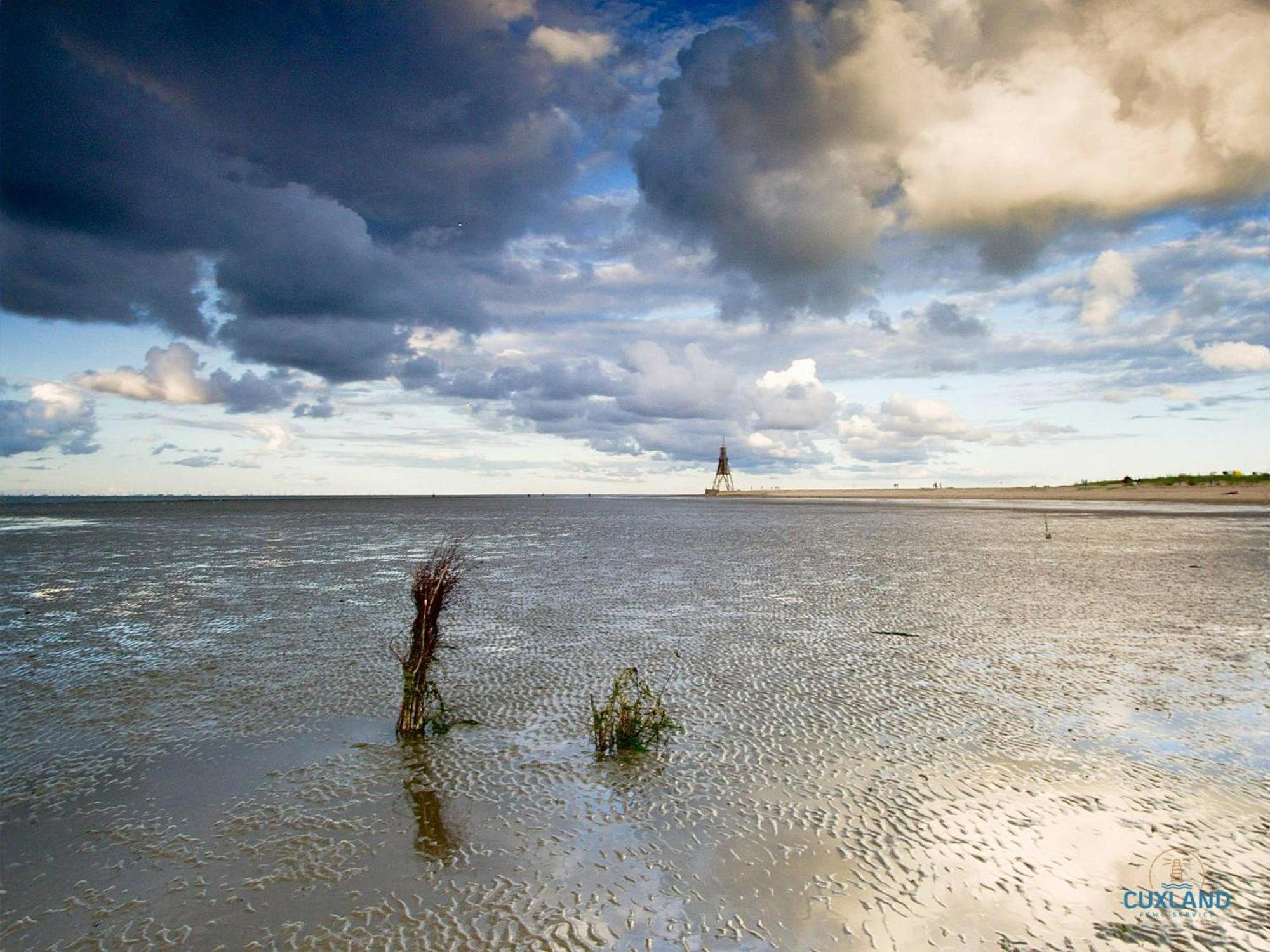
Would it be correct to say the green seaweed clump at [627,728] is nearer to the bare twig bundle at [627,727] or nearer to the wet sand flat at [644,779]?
the bare twig bundle at [627,727]

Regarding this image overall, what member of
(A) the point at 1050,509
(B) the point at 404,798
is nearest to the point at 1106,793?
(B) the point at 404,798


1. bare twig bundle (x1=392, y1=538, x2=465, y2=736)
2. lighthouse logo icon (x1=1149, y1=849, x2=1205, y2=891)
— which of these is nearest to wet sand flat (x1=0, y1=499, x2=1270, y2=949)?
lighthouse logo icon (x1=1149, y1=849, x2=1205, y2=891)

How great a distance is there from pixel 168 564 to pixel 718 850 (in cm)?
2611

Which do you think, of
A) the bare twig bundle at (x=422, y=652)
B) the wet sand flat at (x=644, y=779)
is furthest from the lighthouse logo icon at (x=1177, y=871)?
the bare twig bundle at (x=422, y=652)

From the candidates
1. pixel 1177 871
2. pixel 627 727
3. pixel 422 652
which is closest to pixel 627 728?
pixel 627 727

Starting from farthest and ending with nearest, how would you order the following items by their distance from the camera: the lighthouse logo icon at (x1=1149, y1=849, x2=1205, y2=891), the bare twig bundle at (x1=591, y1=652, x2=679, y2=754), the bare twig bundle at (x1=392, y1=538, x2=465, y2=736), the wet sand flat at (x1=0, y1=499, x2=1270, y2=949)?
the bare twig bundle at (x1=392, y1=538, x2=465, y2=736) < the bare twig bundle at (x1=591, y1=652, x2=679, y2=754) < the lighthouse logo icon at (x1=1149, y1=849, x2=1205, y2=891) < the wet sand flat at (x1=0, y1=499, x2=1270, y2=949)

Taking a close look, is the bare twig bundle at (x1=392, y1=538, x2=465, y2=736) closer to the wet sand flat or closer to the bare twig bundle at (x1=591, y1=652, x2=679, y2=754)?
the wet sand flat

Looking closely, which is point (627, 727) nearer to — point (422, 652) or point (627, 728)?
point (627, 728)

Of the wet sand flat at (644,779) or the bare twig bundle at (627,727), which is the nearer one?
the wet sand flat at (644,779)

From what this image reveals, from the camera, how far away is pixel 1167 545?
29250 mm

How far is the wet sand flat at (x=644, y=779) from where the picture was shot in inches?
181

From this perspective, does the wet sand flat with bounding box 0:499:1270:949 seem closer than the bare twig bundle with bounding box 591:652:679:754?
Yes

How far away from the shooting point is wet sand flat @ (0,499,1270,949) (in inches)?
181

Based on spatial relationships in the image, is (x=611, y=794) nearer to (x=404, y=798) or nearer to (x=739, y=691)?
(x=404, y=798)
